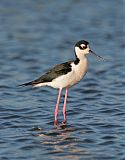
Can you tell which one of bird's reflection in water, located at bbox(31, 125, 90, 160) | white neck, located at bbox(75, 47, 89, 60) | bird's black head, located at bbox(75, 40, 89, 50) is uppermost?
bird's black head, located at bbox(75, 40, 89, 50)

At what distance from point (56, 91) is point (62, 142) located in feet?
13.9

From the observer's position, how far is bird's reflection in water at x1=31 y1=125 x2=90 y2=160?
1051cm

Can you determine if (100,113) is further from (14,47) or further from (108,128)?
(14,47)

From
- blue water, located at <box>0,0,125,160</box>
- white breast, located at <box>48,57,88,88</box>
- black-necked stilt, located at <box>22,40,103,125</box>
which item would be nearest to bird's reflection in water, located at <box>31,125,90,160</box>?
blue water, located at <box>0,0,125,160</box>

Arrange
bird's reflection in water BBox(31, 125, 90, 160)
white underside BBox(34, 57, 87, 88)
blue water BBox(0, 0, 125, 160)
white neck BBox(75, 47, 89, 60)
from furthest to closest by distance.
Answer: white neck BBox(75, 47, 89, 60) < white underside BBox(34, 57, 87, 88) < blue water BBox(0, 0, 125, 160) < bird's reflection in water BBox(31, 125, 90, 160)

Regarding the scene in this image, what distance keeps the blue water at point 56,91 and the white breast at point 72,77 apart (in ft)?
2.30

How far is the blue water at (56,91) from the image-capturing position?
11.0 metres

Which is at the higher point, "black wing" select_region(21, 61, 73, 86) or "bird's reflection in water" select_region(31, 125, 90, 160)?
"black wing" select_region(21, 61, 73, 86)

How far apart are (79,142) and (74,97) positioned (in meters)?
3.78

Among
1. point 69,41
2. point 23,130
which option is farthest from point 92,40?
point 23,130

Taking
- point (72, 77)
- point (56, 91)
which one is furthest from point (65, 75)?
point (56, 91)

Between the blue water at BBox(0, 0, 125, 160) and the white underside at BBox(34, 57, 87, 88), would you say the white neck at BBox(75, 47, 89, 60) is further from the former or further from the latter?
the blue water at BBox(0, 0, 125, 160)

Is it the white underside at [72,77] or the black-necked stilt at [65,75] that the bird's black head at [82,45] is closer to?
the black-necked stilt at [65,75]

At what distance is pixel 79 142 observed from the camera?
36.8ft
